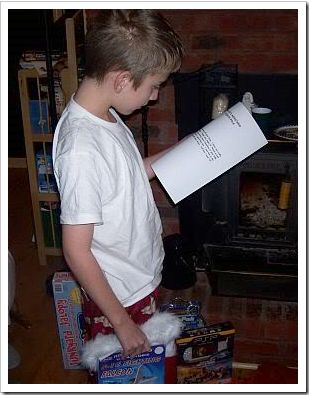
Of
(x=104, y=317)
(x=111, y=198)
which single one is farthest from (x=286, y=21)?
(x=104, y=317)

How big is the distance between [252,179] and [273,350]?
1.89ft

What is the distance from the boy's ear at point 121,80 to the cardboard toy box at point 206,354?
70 centimetres

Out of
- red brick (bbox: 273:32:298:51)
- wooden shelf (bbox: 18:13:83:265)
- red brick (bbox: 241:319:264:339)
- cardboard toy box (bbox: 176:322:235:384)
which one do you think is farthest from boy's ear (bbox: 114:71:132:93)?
red brick (bbox: 241:319:264:339)

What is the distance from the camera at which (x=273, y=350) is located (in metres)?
1.77

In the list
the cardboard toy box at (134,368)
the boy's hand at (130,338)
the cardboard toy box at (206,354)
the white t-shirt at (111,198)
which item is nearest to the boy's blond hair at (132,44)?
the white t-shirt at (111,198)

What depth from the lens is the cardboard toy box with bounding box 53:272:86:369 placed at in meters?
1.58

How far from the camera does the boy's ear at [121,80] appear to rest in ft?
3.39

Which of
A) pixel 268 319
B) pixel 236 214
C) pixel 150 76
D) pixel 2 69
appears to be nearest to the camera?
pixel 150 76

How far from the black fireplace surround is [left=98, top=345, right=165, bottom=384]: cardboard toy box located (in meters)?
0.62

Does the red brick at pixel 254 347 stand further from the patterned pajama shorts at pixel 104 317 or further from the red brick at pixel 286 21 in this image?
the red brick at pixel 286 21

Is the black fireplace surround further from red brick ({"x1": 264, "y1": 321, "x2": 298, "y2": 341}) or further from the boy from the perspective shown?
the boy

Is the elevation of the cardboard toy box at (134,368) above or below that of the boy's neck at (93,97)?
below
